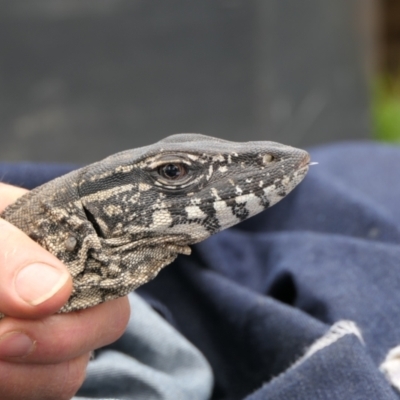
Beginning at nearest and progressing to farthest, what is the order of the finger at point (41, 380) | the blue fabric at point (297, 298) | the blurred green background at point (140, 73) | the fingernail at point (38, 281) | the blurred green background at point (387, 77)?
the fingernail at point (38, 281) → the finger at point (41, 380) → the blue fabric at point (297, 298) → the blurred green background at point (140, 73) → the blurred green background at point (387, 77)

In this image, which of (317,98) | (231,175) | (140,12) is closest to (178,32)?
(140,12)

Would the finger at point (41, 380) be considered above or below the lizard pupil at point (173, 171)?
below

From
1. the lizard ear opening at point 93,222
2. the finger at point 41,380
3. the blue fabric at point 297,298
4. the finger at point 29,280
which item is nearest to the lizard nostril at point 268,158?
the lizard ear opening at point 93,222

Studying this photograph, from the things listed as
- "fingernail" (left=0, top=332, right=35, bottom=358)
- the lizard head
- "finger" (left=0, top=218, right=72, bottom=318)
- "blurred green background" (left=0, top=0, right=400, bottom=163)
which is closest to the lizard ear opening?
the lizard head

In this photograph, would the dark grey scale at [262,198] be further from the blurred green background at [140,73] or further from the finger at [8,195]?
the blurred green background at [140,73]

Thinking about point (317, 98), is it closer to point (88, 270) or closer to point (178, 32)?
point (178, 32)
